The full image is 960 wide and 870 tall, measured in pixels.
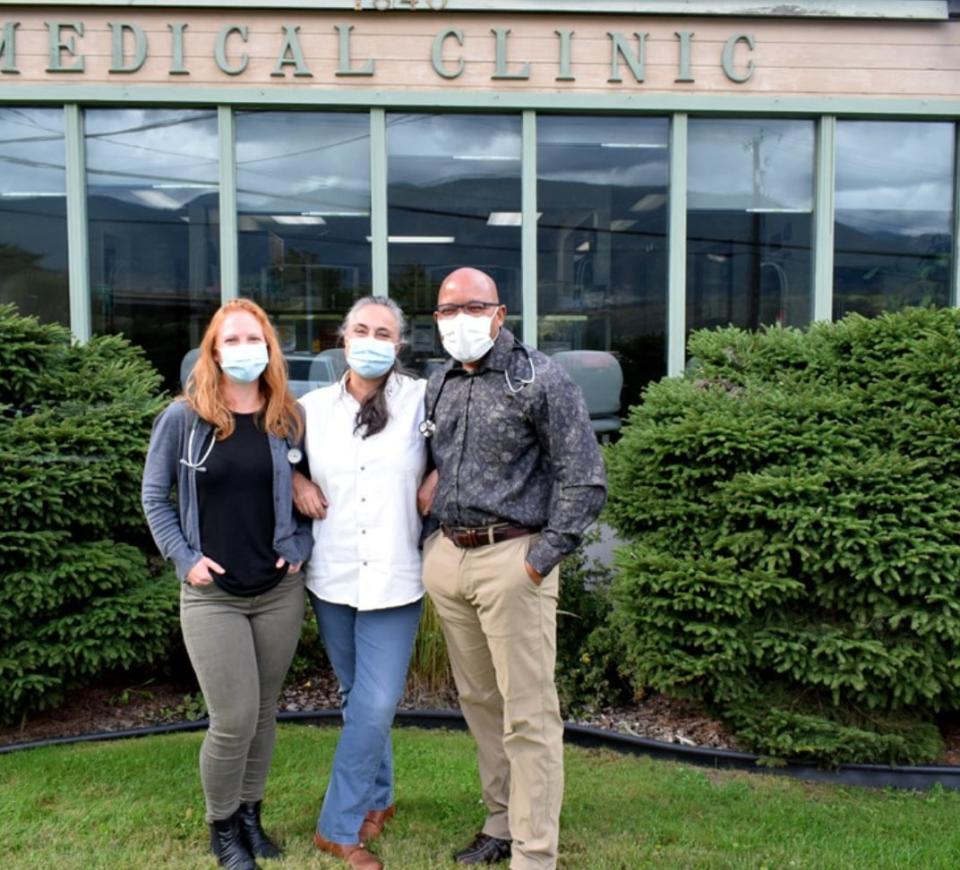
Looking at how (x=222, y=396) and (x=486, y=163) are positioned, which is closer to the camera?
(x=222, y=396)

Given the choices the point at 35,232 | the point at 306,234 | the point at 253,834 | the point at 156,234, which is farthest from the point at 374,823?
the point at 35,232

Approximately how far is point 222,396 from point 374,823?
5.64ft

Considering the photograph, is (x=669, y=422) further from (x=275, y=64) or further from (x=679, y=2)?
(x=275, y=64)

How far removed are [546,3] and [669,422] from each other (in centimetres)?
334

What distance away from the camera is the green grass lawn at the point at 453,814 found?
3305mm

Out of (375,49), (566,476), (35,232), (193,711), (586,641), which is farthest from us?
(35,232)

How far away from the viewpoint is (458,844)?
3.40m

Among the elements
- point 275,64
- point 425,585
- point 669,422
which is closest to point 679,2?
point 275,64

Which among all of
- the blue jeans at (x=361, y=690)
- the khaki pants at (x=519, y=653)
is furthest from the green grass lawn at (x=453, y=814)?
the khaki pants at (x=519, y=653)

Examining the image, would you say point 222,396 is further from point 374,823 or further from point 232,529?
point 374,823

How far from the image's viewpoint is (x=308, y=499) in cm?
316

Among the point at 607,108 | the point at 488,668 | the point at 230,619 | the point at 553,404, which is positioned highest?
the point at 607,108

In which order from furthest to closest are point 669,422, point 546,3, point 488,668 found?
point 546,3, point 669,422, point 488,668

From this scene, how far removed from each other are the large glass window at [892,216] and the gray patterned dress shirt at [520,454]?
14.2 feet
